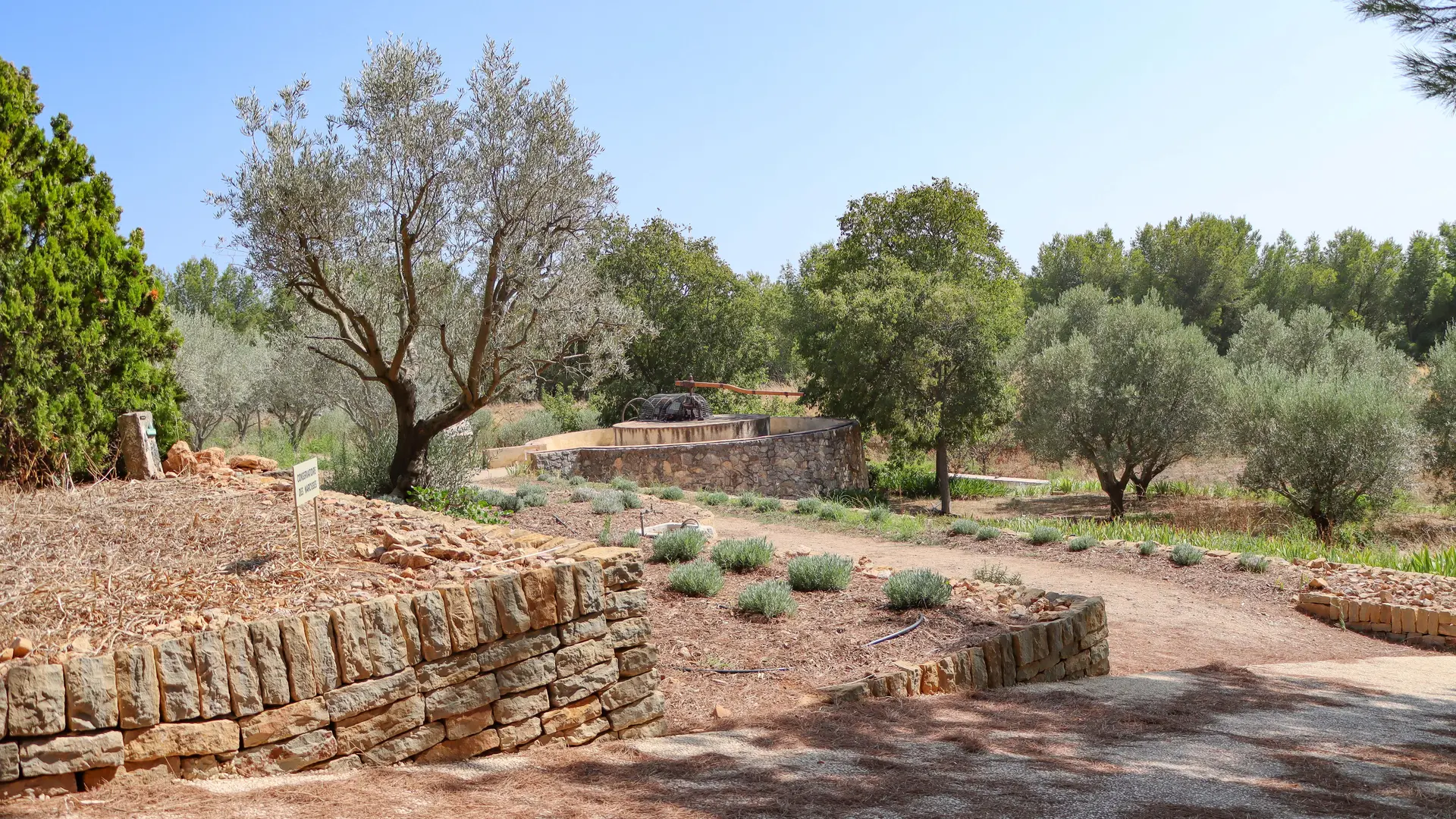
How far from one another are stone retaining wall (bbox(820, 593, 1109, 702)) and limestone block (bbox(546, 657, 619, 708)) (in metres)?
1.28

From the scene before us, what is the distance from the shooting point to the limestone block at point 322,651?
3832 millimetres

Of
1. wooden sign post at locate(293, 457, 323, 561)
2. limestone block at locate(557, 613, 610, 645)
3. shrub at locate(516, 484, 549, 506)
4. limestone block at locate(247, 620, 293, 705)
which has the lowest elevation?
limestone block at locate(557, 613, 610, 645)

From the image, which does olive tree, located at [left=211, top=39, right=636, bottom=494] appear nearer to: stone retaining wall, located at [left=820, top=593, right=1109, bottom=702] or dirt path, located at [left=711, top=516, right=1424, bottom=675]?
dirt path, located at [left=711, top=516, right=1424, bottom=675]

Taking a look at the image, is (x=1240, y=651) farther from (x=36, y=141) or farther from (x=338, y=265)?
(x=36, y=141)

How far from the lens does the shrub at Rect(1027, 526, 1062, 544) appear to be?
11.7m

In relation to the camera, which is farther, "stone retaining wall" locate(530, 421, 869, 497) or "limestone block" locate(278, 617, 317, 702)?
"stone retaining wall" locate(530, 421, 869, 497)

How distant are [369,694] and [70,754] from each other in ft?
3.45

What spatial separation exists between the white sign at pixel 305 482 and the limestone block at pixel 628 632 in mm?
1664

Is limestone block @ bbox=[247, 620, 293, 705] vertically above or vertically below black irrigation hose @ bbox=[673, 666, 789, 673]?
above

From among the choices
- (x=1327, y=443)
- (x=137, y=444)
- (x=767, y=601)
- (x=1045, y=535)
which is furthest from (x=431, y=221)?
(x=1327, y=443)

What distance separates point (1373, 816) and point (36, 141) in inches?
422

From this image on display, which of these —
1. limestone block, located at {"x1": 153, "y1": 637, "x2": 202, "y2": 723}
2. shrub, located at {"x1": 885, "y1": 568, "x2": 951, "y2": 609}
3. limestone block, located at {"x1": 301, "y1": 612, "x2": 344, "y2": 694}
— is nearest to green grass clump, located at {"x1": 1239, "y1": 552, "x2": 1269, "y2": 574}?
shrub, located at {"x1": 885, "y1": 568, "x2": 951, "y2": 609}

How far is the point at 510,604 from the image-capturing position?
14.5 feet

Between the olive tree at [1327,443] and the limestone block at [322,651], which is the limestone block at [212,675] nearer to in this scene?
the limestone block at [322,651]
